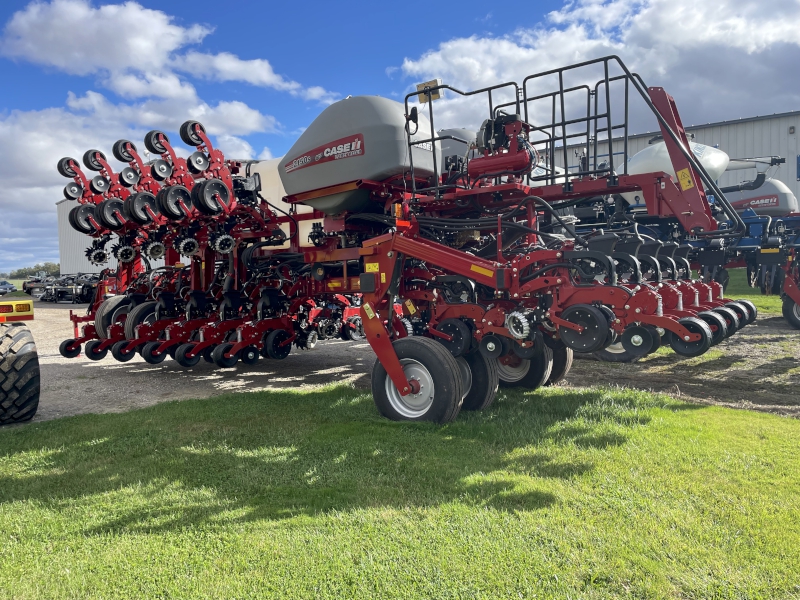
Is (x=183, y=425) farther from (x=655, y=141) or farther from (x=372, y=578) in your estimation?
(x=655, y=141)

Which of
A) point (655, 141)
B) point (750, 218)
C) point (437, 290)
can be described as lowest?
point (437, 290)

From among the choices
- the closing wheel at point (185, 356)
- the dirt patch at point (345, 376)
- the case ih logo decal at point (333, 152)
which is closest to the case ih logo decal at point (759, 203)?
the dirt patch at point (345, 376)

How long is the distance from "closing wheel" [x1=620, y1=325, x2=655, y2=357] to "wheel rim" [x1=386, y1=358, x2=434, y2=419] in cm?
178

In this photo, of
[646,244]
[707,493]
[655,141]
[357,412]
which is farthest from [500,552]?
[655,141]

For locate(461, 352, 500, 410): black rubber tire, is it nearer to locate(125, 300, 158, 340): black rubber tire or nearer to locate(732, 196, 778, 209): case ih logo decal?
locate(125, 300, 158, 340): black rubber tire

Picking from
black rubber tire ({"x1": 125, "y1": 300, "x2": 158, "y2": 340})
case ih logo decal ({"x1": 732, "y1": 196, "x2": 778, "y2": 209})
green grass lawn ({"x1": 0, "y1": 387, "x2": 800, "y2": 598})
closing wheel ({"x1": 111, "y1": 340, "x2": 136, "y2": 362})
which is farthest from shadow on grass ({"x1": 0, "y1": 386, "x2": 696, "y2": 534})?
case ih logo decal ({"x1": 732, "y1": 196, "x2": 778, "y2": 209})

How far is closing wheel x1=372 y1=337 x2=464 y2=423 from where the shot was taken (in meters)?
5.39

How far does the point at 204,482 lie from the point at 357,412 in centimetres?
219

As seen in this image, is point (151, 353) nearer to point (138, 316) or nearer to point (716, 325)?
point (138, 316)

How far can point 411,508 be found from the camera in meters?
3.70

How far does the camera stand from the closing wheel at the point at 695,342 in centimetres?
493

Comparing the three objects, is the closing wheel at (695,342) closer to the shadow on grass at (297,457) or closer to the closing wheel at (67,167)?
the shadow on grass at (297,457)

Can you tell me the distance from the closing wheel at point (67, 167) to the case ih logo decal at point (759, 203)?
16.4 m

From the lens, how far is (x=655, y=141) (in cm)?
1116
